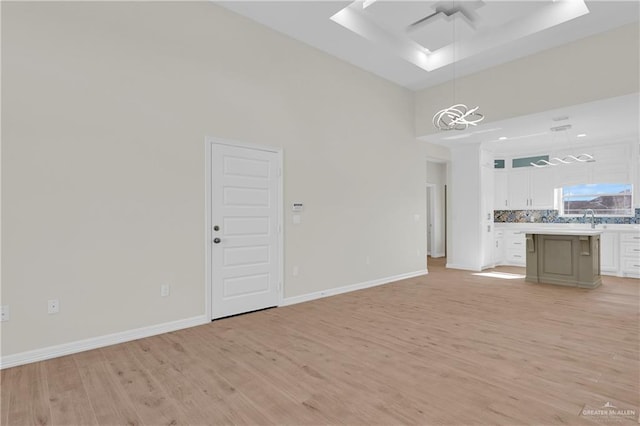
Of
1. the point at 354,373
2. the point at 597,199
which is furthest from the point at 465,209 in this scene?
the point at 354,373

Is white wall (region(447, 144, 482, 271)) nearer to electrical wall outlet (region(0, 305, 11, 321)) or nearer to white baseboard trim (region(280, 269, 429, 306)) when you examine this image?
white baseboard trim (region(280, 269, 429, 306))

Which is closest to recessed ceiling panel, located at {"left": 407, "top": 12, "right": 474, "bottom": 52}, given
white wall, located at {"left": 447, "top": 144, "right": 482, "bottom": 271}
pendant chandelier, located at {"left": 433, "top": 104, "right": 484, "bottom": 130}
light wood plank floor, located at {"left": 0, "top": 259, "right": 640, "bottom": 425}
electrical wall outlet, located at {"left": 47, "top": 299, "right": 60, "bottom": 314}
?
pendant chandelier, located at {"left": 433, "top": 104, "right": 484, "bottom": 130}

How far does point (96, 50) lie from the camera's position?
327 centimetres

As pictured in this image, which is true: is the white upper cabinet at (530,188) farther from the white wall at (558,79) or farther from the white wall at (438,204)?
the white wall at (558,79)

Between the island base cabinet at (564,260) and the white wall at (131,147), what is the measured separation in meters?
3.77

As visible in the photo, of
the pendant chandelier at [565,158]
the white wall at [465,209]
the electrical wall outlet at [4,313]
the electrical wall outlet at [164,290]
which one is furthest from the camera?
the white wall at [465,209]

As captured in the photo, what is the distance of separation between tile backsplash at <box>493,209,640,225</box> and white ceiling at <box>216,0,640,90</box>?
14.6 feet

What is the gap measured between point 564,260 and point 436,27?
14.5 ft

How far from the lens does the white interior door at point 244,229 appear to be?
4.07 metres

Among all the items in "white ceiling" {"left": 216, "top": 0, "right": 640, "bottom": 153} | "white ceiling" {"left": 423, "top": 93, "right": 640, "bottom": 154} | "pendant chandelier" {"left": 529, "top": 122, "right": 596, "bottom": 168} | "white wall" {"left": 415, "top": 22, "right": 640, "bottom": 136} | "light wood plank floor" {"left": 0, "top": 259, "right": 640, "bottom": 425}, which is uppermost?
"white ceiling" {"left": 216, "top": 0, "right": 640, "bottom": 153}

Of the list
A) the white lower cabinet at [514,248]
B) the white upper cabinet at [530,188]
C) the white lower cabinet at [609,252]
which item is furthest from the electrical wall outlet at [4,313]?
the white upper cabinet at [530,188]

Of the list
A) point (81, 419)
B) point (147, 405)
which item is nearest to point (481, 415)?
point (147, 405)

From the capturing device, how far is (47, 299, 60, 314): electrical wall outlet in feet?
9.85

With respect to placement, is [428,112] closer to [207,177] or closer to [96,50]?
[207,177]
